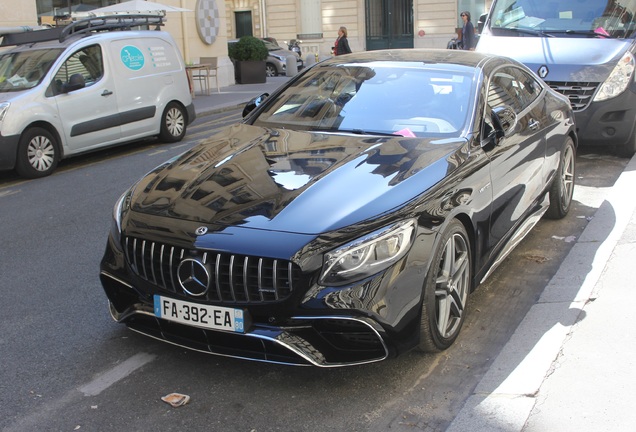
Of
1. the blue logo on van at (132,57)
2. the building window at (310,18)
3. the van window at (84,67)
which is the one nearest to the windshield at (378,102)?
the van window at (84,67)

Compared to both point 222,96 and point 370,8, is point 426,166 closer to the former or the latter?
point 222,96

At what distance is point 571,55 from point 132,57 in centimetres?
630

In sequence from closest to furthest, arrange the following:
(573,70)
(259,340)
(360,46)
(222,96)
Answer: (259,340) → (573,70) → (222,96) → (360,46)

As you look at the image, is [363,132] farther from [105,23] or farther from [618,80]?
[105,23]

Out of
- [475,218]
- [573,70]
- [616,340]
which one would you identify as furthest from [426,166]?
[573,70]

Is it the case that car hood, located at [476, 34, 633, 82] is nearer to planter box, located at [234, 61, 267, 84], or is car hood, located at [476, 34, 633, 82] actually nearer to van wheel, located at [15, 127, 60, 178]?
van wheel, located at [15, 127, 60, 178]

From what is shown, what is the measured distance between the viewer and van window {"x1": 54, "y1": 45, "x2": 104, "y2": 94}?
10734 millimetres

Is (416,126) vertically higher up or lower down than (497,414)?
higher up

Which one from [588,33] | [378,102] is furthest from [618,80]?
[378,102]

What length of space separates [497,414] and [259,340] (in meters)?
1.15

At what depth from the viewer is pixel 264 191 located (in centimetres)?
420

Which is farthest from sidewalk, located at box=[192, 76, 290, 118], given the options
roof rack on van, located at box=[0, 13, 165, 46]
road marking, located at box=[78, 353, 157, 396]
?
road marking, located at box=[78, 353, 157, 396]

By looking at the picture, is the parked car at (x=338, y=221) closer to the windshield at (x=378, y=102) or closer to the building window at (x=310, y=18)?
the windshield at (x=378, y=102)

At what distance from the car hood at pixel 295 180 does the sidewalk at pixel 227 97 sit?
1266 cm
